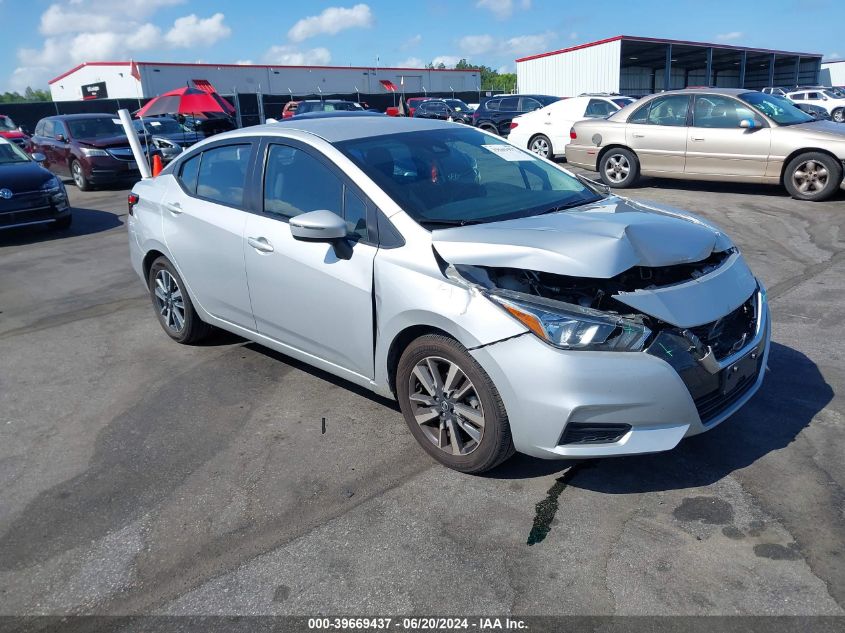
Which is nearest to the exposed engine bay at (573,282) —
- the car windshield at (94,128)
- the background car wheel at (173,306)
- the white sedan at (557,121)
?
the background car wheel at (173,306)

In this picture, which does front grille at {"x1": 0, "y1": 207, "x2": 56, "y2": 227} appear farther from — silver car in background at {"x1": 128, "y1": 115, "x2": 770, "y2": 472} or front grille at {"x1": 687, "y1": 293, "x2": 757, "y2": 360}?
front grille at {"x1": 687, "y1": 293, "x2": 757, "y2": 360}

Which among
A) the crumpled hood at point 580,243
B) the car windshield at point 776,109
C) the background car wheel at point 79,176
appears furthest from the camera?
the background car wheel at point 79,176

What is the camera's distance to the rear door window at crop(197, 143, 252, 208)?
456 centimetres

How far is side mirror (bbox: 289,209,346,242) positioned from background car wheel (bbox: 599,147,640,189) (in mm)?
9045

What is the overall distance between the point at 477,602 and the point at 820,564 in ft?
4.40

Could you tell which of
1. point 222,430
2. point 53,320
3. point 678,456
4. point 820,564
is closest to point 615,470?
point 678,456

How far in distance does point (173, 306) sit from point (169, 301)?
8 cm

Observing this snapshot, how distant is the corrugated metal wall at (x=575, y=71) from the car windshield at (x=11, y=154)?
98.3 ft

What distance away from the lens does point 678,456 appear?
357cm

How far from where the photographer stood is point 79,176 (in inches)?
613

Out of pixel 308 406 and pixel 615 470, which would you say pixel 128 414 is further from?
pixel 615 470

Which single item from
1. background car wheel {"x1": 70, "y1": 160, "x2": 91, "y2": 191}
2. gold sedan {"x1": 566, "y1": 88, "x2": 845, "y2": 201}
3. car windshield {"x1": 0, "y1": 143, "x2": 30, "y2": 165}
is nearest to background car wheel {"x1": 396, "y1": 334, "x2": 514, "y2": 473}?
gold sedan {"x1": 566, "y1": 88, "x2": 845, "y2": 201}

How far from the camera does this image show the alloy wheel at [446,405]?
3.34 m

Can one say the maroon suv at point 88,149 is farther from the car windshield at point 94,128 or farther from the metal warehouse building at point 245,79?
the metal warehouse building at point 245,79
